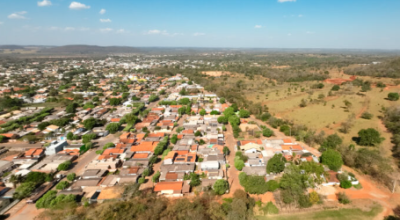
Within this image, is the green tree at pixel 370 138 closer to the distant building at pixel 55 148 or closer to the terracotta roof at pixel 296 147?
the terracotta roof at pixel 296 147

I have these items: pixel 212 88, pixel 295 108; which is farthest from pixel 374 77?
pixel 212 88

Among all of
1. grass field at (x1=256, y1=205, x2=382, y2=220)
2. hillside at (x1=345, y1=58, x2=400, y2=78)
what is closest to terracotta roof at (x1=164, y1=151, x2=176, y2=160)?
grass field at (x1=256, y1=205, x2=382, y2=220)

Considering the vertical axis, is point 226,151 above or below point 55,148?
above

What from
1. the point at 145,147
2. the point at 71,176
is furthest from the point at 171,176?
the point at 71,176

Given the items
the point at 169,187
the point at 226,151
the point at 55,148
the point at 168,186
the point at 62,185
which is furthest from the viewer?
the point at 55,148

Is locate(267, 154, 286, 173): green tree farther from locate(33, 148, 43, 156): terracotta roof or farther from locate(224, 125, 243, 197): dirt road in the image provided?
locate(33, 148, 43, 156): terracotta roof

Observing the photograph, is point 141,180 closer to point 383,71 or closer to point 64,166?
point 64,166
